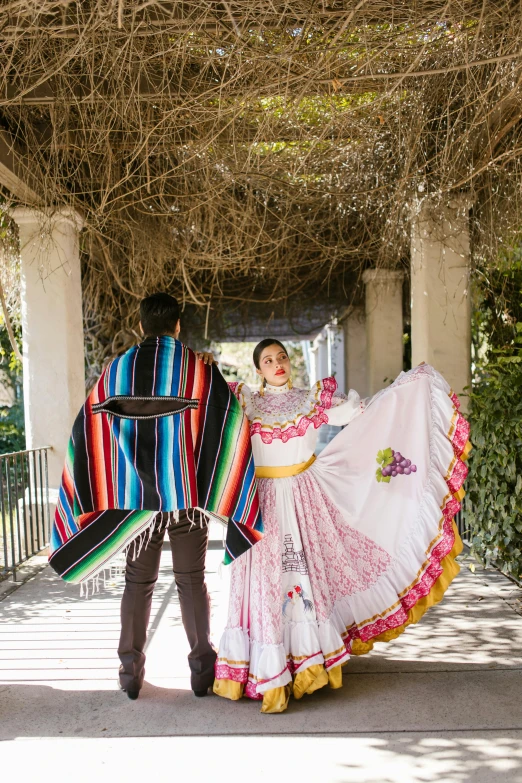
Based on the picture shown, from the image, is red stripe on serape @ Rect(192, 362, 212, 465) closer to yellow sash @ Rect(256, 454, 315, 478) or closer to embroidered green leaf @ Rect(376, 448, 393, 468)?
yellow sash @ Rect(256, 454, 315, 478)

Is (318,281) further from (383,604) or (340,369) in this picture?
(383,604)

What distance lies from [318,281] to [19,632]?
655 cm

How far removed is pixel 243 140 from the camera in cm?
510

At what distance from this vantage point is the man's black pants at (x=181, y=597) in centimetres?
303

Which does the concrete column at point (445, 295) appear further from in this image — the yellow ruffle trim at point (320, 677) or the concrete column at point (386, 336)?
the concrete column at point (386, 336)

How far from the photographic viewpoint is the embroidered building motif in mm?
3082

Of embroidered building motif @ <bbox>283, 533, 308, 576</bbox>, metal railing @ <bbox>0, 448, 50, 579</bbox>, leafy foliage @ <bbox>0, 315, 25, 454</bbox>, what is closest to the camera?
embroidered building motif @ <bbox>283, 533, 308, 576</bbox>

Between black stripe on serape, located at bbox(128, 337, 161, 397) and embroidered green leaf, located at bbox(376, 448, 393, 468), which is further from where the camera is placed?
embroidered green leaf, located at bbox(376, 448, 393, 468)

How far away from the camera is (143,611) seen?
3.07 metres

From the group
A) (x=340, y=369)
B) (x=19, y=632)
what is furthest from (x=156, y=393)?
(x=340, y=369)

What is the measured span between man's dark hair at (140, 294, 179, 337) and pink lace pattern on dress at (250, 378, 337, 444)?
0.53 metres

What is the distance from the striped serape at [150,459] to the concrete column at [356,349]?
24.1 feet

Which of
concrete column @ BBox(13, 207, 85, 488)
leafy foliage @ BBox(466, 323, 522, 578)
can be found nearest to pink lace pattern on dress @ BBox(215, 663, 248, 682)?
leafy foliage @ BBox(466, 323, 522, 578)

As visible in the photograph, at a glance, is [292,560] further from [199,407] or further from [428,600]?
[199,407]
